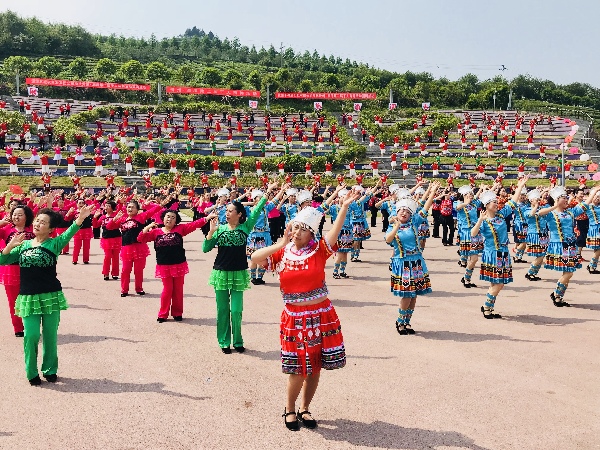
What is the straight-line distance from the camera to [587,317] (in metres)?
7.79

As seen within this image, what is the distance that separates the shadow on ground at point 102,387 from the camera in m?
5.30

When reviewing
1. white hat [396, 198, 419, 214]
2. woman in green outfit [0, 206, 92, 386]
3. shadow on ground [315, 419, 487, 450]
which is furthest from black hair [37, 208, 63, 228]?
white hat [396, 198, 419, 214]

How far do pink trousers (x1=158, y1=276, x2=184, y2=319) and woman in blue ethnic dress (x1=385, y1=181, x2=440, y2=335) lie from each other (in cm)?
293

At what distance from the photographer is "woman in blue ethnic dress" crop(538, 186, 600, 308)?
840 cm

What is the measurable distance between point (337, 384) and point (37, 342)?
9.81ft

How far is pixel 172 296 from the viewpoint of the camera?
25.5 ft

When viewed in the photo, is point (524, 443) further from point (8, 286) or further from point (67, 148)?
point (67, 148)

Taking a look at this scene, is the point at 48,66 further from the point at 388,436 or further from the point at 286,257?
the point at 388,436

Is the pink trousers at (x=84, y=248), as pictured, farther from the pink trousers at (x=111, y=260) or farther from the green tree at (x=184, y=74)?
A: the green tree at (x=184, y=74)

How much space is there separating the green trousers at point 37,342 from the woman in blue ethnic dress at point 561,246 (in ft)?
22.7

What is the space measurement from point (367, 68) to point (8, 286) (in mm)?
83044

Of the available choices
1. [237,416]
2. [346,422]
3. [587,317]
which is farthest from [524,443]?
[587,317]

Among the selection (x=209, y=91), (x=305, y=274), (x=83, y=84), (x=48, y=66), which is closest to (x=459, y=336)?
(x=305, y=274)

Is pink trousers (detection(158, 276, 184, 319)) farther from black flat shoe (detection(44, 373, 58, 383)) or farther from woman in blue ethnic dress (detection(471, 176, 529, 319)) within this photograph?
woman in blue ethnic dress (detection(471, 176, 529, 319))
